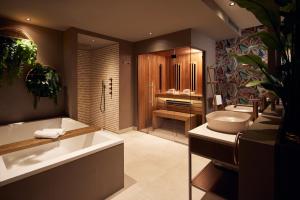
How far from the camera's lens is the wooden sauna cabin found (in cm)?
438

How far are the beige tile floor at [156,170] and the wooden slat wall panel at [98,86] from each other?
1021mm

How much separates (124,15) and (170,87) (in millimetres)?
3117

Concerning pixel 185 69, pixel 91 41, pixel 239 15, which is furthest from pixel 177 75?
pixel 91 41

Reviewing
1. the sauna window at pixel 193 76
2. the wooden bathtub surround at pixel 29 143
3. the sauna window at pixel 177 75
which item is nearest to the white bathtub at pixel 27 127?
the wooden bathtub surround at pixel 29 143

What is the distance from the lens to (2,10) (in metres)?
2.63

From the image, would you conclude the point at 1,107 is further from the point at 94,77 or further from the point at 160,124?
the point at 160,124

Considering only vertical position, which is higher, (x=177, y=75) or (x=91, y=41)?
(x=91, y=41)

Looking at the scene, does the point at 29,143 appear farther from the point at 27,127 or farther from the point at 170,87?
the point at 170,87

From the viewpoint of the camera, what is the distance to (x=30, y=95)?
128 inches

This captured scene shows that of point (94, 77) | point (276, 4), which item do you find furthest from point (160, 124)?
point (276, 4)

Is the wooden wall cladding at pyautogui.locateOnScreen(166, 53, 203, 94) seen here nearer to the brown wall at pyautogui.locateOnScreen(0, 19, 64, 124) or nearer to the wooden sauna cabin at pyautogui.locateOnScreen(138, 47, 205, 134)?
→ the wooden sauna cabin at pyautogui.locateOnScreen(138, 47, 205, 134)

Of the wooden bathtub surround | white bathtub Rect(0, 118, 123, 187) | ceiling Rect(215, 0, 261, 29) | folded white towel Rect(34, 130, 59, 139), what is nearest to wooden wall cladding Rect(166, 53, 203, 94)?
ceiling Rect(215, 0, 261, 29)

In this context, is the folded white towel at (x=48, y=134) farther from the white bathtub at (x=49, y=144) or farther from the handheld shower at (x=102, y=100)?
the handheld shower at (x=102, y=100)

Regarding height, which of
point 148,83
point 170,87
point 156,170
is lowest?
point 156,170
